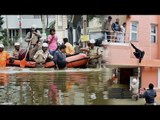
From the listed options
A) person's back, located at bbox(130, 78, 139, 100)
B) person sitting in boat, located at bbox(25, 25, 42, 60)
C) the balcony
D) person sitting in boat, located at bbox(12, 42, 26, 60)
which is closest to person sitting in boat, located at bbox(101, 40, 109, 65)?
the balcony

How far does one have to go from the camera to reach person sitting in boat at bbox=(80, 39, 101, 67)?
5.30 m

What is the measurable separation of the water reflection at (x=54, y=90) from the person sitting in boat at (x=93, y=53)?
13.0 inches

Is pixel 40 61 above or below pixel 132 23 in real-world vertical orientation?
below

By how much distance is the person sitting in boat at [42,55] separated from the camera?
5639 mm

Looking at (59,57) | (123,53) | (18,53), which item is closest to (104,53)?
(123,53)

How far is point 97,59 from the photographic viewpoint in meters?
5.56

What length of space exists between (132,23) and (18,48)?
1.97m

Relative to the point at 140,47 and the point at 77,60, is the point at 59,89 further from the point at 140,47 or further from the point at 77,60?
the point at 77,60

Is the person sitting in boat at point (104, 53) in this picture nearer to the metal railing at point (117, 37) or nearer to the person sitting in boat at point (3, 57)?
the metal railing at point (117, 37)

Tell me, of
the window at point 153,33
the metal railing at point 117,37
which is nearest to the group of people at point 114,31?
the metal railing at point 117,37

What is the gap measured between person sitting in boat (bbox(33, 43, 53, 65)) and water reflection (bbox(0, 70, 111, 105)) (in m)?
0.59
